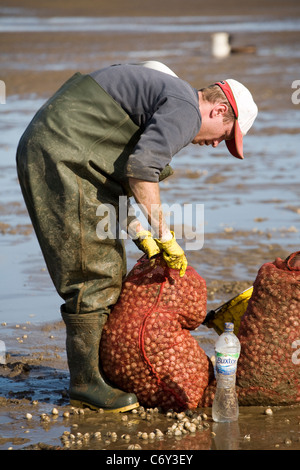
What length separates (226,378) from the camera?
4.26m

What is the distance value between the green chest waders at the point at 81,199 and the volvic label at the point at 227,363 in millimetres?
533

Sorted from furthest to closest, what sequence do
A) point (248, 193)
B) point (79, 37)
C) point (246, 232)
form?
point (79, 37) → point (248, 193) → point (246, 232)

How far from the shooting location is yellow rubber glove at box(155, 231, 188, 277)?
4.28m

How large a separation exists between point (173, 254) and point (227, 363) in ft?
2.05

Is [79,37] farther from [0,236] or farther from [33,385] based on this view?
[33,385]

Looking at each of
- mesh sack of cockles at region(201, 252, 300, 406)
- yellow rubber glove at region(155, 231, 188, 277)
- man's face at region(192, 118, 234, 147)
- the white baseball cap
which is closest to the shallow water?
yellow rubber glove at region(155, 231, 188, 277)

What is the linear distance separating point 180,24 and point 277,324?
3509cm

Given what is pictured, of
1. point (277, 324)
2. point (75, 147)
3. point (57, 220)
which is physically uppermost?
point (75, 147)

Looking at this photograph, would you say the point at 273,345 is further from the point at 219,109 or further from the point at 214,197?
the point at 214,197

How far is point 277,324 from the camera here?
440 centimetres

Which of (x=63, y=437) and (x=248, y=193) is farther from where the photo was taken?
(x=248, y=193)

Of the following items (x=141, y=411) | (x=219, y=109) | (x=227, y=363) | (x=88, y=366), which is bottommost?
(x=141, y=411)

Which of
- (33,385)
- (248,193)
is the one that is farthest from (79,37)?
(33,385)

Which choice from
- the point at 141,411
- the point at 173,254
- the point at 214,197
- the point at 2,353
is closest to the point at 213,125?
the point at 173,254
